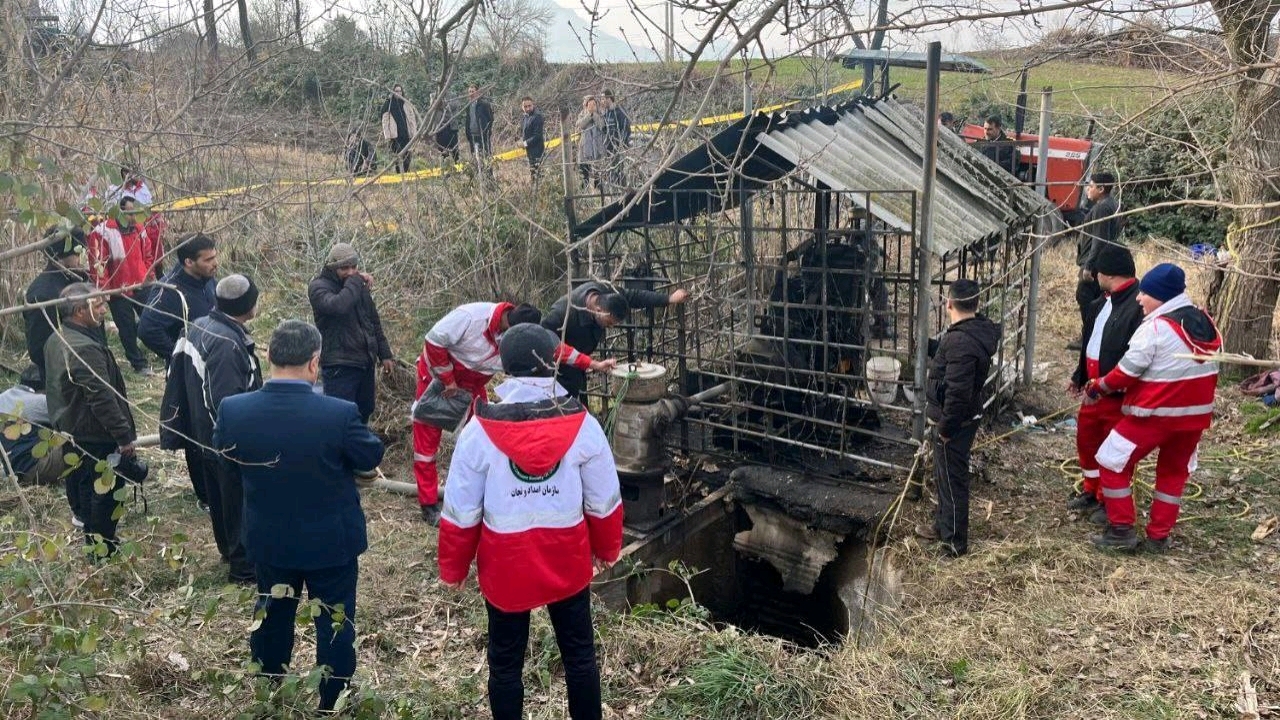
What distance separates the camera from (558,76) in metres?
14.4

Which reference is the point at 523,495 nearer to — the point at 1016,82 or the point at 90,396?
the point at 90,396

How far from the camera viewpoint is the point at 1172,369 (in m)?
5.16

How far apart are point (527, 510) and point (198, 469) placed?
3307 mm

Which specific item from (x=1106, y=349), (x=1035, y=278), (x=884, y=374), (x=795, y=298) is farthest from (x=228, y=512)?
(x=1035, y=278)

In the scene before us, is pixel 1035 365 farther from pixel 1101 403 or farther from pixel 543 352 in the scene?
pixel 543 352

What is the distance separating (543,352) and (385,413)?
4681 mm

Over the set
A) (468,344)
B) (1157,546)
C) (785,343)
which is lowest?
(1157,546)

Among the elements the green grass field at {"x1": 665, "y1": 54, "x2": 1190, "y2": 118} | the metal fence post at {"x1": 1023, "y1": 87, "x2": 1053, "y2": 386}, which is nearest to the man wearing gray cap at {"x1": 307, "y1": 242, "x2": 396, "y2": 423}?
the green grass field at {"x1": 665, "y1": 54, "x2": 1190, "y2": 118}

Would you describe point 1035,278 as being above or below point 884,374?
above

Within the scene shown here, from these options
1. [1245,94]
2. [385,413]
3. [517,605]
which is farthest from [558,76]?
[517,605]

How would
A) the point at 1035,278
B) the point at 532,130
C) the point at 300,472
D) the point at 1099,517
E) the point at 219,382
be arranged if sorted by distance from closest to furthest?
the point at 300,472, the point at 219,382, the point at 1099,517, the point at 1035,278, the point at 532,130

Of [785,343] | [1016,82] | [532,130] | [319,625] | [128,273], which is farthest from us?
[532,130]

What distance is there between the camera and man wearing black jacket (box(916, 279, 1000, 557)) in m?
5.39

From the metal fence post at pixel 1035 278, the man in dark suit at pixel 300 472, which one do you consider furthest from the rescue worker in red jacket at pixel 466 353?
the metal fence post at pixel 1035 278
